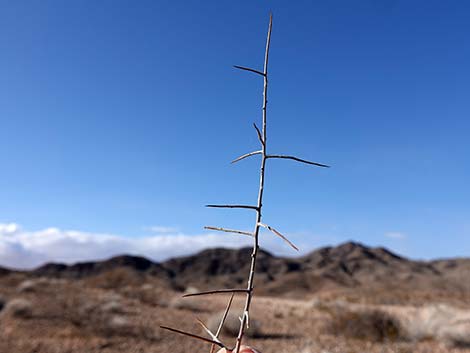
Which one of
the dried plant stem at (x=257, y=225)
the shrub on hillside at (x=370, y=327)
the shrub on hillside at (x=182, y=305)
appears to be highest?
the dried plant stem at (x=257, y=225)

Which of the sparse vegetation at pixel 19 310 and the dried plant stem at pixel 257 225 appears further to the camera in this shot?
the sparse vegetation at pixel 19 310

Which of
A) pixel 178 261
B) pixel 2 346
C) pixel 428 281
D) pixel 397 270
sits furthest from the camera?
Answer: pixel 178 261

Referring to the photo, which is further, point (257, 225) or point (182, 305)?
point (182, 305)

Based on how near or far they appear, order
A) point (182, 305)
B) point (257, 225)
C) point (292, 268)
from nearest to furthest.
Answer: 1. point (257, 225)
2. point (182, 305)
3. point (292, 268)

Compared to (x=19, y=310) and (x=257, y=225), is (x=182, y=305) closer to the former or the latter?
(x=19, y=310)

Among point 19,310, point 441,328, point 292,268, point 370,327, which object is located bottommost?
point 19,310

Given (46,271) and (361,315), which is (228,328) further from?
(46,271)

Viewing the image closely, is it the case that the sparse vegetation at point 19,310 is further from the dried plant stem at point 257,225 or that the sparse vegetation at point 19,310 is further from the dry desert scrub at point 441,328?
the dried plant stem at point 257,225

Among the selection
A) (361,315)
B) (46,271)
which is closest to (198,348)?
(361,315)

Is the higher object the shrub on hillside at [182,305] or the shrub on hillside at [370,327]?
the shrub on hillside at [370,327]

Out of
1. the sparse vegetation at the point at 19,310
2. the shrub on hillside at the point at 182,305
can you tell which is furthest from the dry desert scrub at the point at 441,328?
the sparse vegetation at the point at 19,310

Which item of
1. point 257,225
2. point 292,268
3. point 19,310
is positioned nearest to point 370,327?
point 19,310
